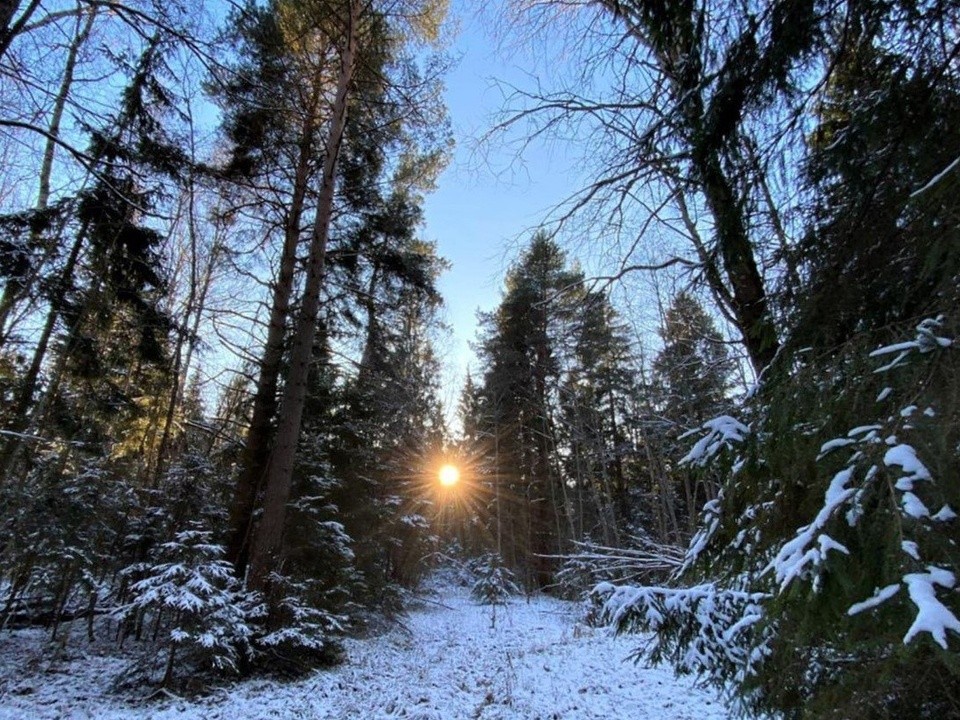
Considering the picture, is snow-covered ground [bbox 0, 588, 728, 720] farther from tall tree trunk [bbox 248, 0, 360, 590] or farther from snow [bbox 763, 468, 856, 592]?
snow [bbox 763, 468, 856, 592]

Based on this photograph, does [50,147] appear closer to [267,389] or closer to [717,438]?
[267,389]

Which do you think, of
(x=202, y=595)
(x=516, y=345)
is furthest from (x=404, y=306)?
(x=516, y=345)

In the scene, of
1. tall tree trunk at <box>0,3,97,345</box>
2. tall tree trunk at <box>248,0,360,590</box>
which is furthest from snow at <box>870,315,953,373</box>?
tall tree trunk at <box>248,0,360,590</box>

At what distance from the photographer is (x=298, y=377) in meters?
6.45

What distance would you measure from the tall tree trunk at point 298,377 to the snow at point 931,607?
5959mm

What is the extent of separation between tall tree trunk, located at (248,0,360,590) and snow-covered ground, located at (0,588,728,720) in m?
1.34

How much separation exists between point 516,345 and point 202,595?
14.1 metres

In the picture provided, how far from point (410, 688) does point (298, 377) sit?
3905 mm

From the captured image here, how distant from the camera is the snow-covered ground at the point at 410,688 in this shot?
438cm

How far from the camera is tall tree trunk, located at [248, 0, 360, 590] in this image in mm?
5797

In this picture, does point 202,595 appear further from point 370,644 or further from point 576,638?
point 576,638

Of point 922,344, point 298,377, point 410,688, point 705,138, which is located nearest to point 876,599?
point 922,344

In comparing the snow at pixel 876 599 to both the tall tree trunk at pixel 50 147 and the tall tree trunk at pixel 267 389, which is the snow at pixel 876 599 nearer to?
the tall tree trunk at pixel 50 147

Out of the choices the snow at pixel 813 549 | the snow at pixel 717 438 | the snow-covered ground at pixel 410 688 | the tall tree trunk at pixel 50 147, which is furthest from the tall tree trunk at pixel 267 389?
the snow at pixel 813 549
